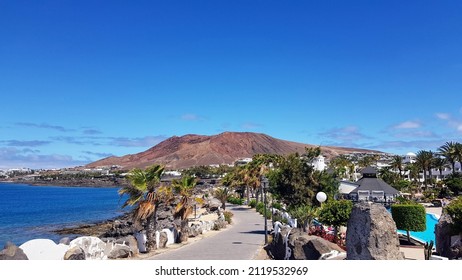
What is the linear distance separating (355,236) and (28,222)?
144 feet

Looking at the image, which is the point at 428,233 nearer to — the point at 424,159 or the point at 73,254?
the point at 73,254

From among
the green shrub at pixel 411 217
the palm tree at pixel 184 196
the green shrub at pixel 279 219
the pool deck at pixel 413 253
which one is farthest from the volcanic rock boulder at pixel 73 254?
the green shrub at pixel 411 217

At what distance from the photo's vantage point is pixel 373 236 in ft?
28.5

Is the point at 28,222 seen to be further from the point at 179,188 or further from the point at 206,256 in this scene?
the point at 206,256

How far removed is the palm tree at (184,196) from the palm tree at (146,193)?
1750 mm

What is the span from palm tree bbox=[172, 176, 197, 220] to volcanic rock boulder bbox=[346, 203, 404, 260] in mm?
10044

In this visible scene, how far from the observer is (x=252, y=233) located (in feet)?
68.2

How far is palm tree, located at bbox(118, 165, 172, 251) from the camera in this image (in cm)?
1567

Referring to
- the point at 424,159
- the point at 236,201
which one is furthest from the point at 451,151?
the point at 236,201

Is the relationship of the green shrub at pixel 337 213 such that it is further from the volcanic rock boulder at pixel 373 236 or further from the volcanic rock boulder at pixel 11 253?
the volcanic rock boulder at pixel 11 253

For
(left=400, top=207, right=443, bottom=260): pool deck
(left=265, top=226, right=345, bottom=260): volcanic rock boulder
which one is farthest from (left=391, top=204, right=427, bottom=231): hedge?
(left=265, top=226, right=345, bottom=260): volcanic rock boulder

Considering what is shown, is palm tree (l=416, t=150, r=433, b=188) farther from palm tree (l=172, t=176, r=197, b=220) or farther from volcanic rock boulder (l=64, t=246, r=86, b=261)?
volcanic rock boulder (l=64, t=246, r=86, b=261)

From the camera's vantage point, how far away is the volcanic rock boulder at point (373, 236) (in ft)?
28.4
